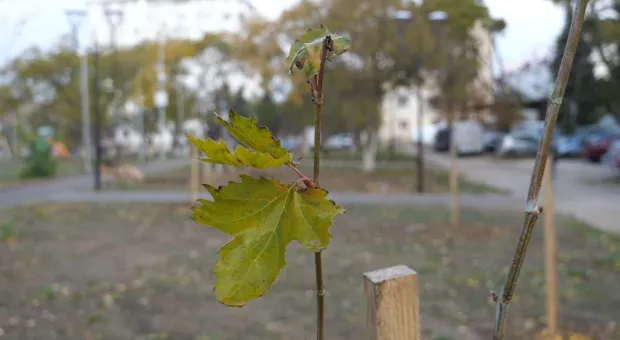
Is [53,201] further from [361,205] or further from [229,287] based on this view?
[229,287]

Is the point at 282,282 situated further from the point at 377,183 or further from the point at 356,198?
the point at 377,183

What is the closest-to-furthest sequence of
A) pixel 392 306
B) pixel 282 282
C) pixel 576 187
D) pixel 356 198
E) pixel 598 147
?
pixel 392 306 < pixel 282 282 < pixel 356 198 < pixel 576 187 < pixel 598 147

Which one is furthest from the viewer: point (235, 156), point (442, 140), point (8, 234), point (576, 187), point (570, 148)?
point (442, 140)

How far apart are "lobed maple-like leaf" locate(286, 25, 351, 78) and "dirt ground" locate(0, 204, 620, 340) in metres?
1.70

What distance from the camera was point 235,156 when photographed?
768mm

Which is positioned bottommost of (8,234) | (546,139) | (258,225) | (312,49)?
(8,234)

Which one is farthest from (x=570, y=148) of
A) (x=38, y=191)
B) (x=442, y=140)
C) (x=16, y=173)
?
(x=16, y=173)

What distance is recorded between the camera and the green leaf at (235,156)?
77 centimetres

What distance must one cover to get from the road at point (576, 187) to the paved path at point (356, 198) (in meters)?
0.91

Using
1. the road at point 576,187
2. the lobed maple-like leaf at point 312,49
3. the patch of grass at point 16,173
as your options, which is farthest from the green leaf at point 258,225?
the patch of grass at point 16,173

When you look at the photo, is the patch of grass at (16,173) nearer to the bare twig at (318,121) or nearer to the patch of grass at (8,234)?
the patch of grass at (8,234)

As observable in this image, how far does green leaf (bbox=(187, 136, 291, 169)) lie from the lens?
0.77m

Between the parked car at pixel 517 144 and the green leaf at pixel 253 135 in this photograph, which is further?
the parked car at pixel 517 144

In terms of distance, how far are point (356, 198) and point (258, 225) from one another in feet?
48.6
